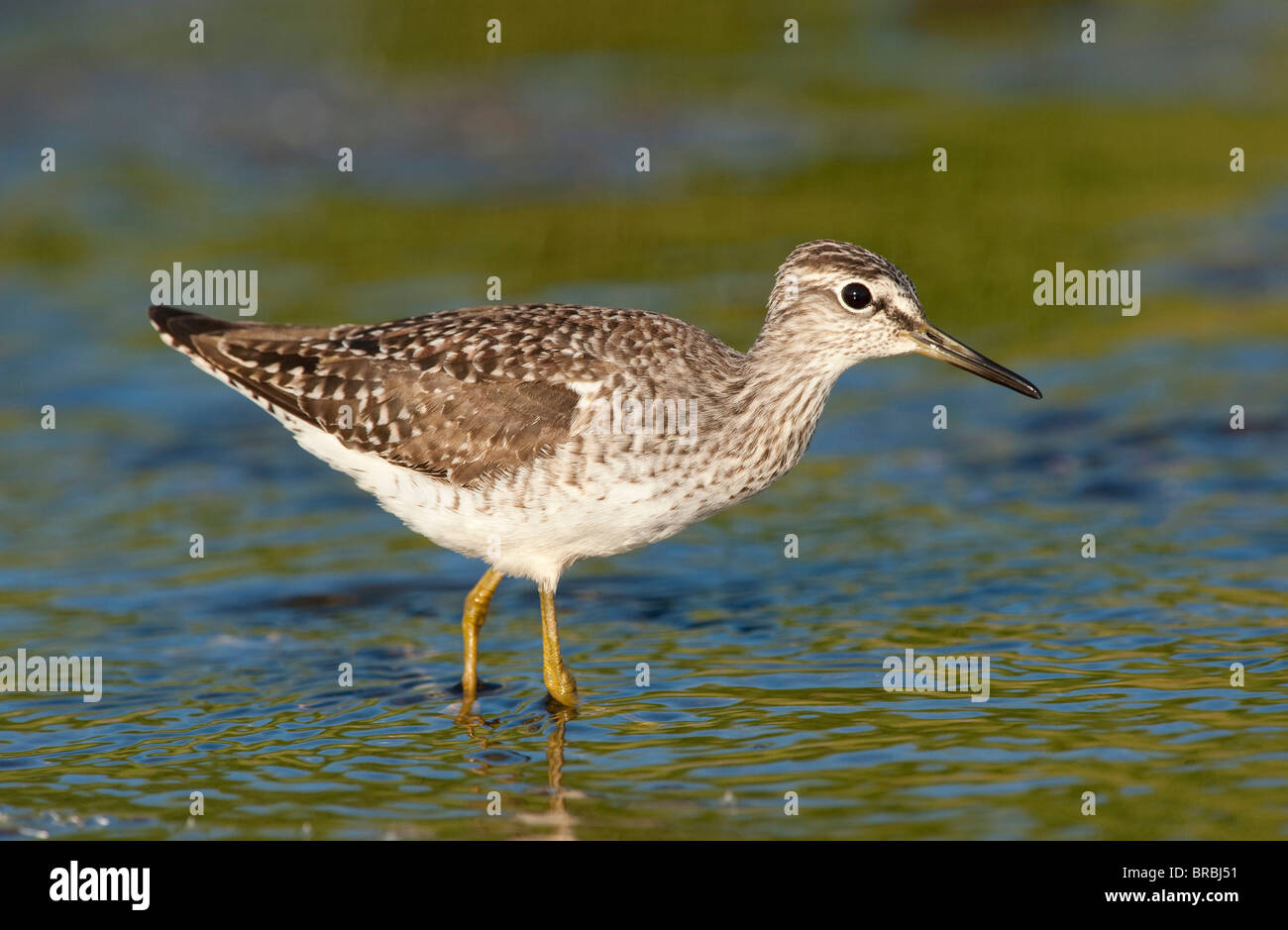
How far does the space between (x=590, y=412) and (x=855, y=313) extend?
5.84ft

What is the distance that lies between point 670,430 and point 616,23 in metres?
18.3

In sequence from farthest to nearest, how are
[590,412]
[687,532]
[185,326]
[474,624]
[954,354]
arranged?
[687,532], [185,326], [474,624], [954,354], [590,412]

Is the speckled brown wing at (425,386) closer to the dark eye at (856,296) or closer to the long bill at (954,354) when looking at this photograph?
the dark eye at (856,296)

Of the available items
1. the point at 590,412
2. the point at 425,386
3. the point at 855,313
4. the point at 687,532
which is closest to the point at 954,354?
the point at 855,313

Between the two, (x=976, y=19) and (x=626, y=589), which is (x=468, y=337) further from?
(x=976, y=19)

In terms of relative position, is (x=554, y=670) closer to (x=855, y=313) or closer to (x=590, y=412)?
(x=590, y=412)

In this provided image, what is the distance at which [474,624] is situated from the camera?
1147 centimetres

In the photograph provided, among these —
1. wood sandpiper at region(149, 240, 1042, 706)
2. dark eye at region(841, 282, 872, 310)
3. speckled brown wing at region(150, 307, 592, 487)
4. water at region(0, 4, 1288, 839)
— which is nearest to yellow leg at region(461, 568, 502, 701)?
wood sandpiper at region(149, 240, 1042, 706)

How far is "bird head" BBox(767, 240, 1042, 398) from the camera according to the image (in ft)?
35.2

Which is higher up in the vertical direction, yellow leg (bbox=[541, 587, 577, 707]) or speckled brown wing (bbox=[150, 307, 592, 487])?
speckled brown wing (bbox=[150, 307, 592, 487])

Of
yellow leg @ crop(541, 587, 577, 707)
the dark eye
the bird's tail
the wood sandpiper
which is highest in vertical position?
the bird's tail

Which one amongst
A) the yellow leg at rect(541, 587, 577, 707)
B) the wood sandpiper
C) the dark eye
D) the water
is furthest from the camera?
the yellow leg at rect(541, 587, 577, 707)

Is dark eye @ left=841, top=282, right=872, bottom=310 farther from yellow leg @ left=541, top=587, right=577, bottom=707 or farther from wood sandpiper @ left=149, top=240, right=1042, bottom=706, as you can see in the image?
yellow leg @ left=541, top=587, right=577, bottom=707

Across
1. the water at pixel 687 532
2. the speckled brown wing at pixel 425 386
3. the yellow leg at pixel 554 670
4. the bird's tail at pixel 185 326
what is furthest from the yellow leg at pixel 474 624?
the bird's tail at pixel 185 326
